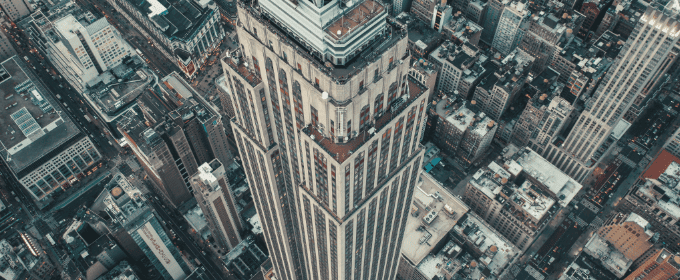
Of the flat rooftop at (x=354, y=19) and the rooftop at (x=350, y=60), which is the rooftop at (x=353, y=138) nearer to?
the rooftop at (x=350, y=60)

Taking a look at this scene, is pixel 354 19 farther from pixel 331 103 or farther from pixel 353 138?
pixel 353 138

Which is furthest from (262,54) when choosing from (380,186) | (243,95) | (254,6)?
(380,186)

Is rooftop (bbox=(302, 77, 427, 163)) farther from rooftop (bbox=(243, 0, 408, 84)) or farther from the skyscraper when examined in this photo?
rooftop (bbox=(243, 0, 408, 84))

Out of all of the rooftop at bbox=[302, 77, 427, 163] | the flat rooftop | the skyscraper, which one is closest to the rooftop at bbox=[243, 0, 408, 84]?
the skyscraper

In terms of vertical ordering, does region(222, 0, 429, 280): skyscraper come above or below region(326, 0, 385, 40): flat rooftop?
below

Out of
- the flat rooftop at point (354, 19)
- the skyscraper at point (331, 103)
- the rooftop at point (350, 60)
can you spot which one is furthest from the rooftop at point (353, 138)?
the flat rooftop at point (354, 19)
